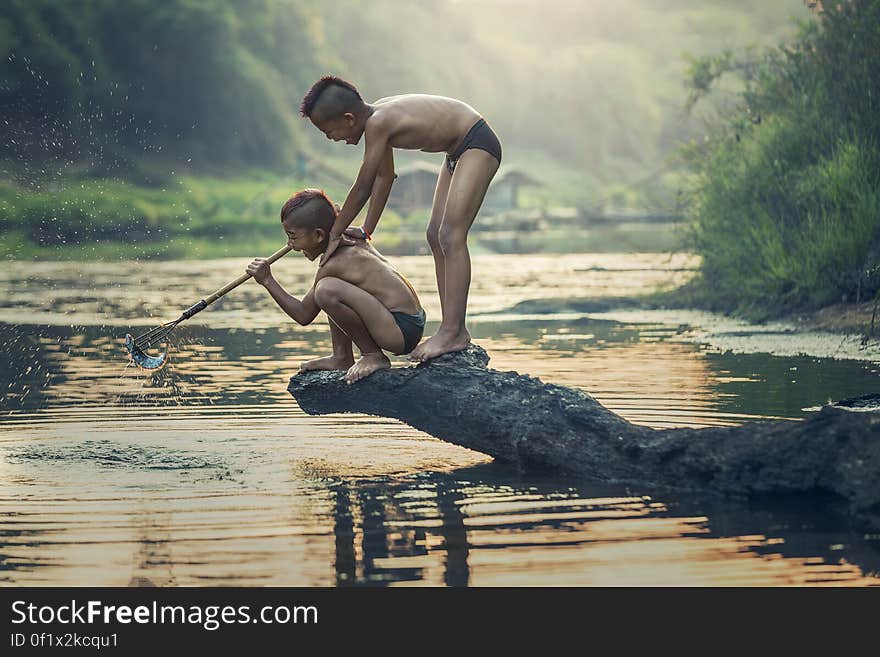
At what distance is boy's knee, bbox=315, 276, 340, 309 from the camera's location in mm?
7562

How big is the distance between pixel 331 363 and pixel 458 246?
1083mm

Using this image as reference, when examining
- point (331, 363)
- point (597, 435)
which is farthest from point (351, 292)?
point (597, 435)

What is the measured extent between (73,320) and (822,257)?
9.51 meters

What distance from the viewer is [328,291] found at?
7.56m


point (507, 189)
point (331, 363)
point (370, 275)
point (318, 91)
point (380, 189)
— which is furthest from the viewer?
point (507, 189)

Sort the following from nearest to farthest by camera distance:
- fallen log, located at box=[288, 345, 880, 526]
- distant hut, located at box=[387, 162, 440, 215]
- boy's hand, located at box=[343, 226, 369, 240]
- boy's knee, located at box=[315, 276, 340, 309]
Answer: fallen log, located at box=[288, 345, 880, 526]
boy's knee, located at box=[315, 276, 340, 309]
boy's hand, located at box=[343, 226, 369, 240]
distant hut, located at box=[387, 162, 440, 215]

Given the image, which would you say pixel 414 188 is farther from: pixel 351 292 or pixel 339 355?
pixel 351 292

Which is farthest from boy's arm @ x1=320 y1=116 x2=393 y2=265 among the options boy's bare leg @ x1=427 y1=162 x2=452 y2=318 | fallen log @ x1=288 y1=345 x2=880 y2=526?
fallen log @ x1=288 y1=345 x2=880 y2=526

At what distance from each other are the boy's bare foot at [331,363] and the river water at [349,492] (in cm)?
56

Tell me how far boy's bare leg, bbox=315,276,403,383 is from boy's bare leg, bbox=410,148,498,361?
0.65 ft

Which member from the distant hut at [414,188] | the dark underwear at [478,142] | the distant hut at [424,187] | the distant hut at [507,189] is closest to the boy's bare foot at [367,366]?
the dark underwear at [478,142]

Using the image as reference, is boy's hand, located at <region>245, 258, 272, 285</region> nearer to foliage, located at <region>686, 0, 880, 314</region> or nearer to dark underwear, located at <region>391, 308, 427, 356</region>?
dark underwear, located at <region>391, 308, 427, 356</region>
